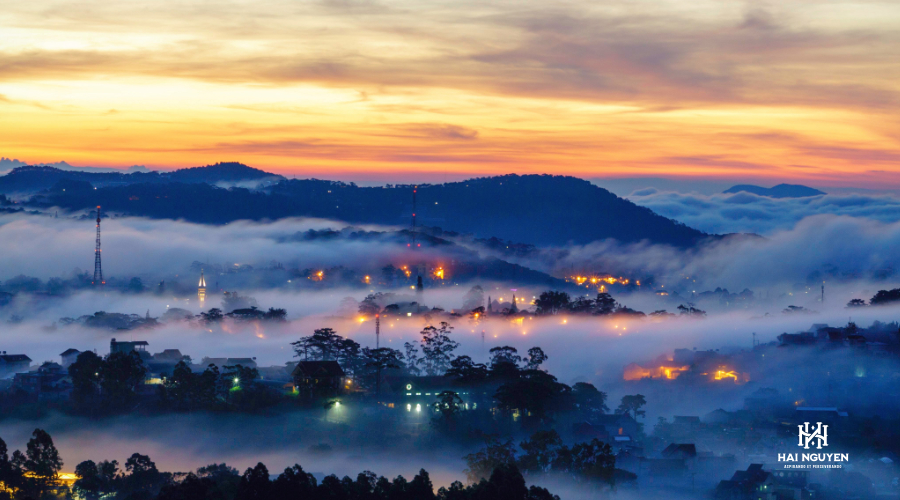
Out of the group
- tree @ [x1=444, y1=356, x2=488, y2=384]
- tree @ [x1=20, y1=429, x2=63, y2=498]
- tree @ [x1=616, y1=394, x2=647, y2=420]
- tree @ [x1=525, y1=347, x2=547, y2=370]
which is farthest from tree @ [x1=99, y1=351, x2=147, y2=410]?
tree @ [x1=616, y1=394, x2=647, y2=420]

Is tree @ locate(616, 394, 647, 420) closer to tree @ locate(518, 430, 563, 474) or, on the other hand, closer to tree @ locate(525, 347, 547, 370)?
tree @ locate(525, 347, 547, 370)

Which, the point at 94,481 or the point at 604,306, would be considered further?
the point at 604,306

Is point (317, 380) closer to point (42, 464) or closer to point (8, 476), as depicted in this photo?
point (42, 464)

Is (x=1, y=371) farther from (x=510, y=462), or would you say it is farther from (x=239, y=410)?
(x=510, y=462)

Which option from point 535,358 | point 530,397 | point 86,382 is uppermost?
point 86,382

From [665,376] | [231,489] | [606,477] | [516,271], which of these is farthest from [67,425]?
[516,271]

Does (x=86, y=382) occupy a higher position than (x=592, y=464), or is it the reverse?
(x=86, y=382)

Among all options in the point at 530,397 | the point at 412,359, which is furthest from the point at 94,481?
the point at 412,359
